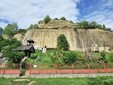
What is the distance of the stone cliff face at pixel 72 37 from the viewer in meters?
80.9

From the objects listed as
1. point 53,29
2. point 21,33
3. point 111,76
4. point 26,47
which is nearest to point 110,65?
point 111,76

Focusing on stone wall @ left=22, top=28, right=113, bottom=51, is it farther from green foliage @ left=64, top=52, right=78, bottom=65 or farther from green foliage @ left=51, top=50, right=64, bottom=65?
green foliage @ left=64, top=52, right=78, bottom=65

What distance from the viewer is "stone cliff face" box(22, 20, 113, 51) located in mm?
80938

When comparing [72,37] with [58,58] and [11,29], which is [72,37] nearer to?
[11,29]

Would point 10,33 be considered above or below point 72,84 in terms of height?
above

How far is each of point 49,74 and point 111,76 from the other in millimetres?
7730

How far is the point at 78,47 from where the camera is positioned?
265 feet

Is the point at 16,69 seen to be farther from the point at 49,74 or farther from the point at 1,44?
the point at 1,44

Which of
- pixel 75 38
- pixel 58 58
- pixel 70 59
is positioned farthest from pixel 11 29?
pixel 70 59

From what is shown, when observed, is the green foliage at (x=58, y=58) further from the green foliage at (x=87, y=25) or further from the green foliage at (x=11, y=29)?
the green foliage at (x=11, y=29)

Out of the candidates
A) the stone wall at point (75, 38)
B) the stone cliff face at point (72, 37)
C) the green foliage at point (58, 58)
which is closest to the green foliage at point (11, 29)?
the stone cliff face at point (72, 37)

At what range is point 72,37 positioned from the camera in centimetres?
8244

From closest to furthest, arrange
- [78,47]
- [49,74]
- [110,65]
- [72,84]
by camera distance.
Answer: [72,84], [49,74], [110,65], [78,47]

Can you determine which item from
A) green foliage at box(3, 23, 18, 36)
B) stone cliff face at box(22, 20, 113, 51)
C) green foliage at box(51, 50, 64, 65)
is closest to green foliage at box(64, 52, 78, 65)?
green foliage at box(51, 50, 64, 65)
